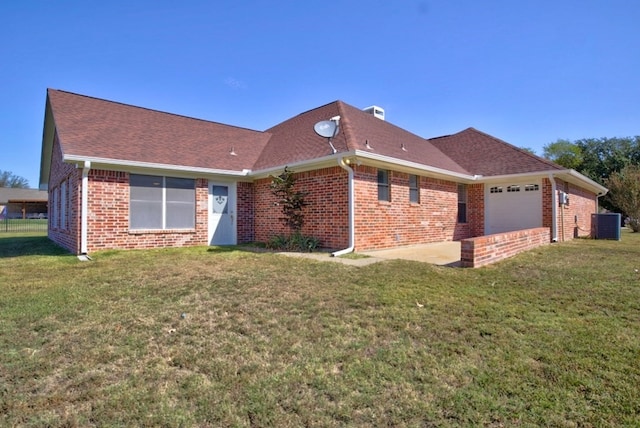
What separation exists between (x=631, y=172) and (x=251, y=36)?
2218 centimetres

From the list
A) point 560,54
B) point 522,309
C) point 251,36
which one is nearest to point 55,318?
point 522,309

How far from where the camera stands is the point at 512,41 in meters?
9.62

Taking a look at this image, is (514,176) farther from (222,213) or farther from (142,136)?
(142,136)

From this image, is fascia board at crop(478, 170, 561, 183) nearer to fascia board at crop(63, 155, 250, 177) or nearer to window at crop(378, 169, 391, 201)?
window at crop(378, 169, 391, 201)

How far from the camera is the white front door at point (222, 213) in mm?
11656

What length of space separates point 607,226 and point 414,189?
9122 millimetres

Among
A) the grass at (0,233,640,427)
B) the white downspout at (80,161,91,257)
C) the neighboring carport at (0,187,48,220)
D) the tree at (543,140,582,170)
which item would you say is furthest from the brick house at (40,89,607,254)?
the neighboring carport at (0,187,48,220)

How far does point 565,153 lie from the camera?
151ft

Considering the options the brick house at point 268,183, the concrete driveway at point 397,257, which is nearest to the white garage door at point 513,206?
the brick house at point 268,183

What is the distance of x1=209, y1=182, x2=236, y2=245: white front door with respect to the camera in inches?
459

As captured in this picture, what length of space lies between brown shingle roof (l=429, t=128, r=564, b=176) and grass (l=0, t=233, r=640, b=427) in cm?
802

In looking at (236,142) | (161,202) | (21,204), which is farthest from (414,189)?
(21,204)

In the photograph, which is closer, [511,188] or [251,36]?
[251,36]

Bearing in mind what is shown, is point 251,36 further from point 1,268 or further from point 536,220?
point 536,220
